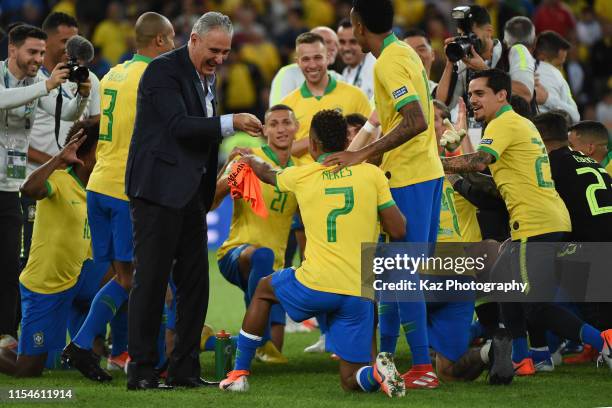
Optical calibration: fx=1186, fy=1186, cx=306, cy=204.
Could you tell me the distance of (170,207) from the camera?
7109 millimetres

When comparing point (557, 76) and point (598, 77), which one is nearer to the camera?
point (557, 76)

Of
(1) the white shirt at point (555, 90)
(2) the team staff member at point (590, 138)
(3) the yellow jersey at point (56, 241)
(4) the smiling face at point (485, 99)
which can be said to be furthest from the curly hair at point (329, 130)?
(1) the white shirt at point (555, 90)

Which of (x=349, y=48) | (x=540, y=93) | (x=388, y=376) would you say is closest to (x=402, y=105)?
(x=388, y=376)

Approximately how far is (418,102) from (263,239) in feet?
7.16

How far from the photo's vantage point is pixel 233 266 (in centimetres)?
880

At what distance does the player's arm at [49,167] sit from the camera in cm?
786

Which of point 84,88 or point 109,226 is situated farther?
point 84,88

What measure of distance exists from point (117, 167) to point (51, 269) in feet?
2.74

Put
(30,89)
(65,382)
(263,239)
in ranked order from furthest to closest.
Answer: (263,239), (30,89), (65,382)

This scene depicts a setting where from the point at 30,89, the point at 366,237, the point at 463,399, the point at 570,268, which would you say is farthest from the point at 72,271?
the point at 570,268

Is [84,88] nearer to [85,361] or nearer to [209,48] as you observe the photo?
[209,48]

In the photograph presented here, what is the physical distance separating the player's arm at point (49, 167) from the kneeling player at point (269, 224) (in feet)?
4.14

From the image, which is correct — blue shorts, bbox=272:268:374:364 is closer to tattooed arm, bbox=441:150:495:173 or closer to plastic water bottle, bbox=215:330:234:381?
plastic water bottle, bbox=215:330:234:381

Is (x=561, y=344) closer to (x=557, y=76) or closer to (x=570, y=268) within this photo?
(x=570, y=268)
